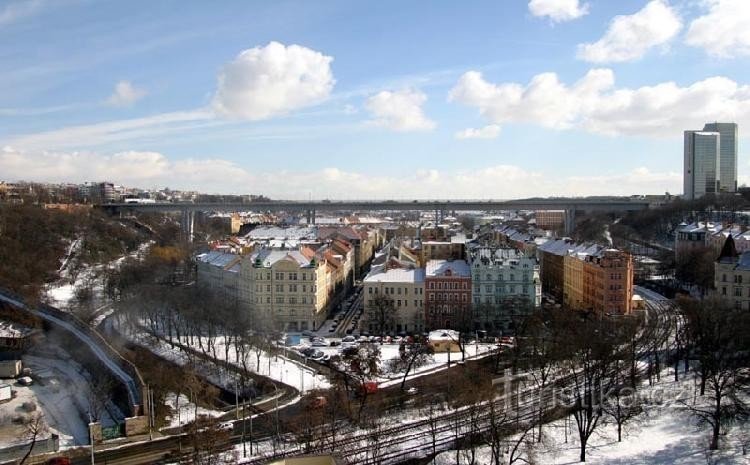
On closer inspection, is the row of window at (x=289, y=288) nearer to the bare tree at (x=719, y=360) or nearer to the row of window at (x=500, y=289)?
the row of window at (x=500, y=289)

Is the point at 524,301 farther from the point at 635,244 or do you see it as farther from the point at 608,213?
the point at 608,213

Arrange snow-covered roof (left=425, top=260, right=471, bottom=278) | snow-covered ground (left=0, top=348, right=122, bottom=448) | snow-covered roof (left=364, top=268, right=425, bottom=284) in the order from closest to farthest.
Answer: snow-covered ground (left=0, top=348, right=122, bottom=448)
snow-covered roof (left=364, top=268, right=425, bottom=284)
snow-covered roof (left=425, top=260, right=471, bottom=278)

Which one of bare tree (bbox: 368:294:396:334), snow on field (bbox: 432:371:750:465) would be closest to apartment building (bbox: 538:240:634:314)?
bare tree (bbox: 368:294:396:334)

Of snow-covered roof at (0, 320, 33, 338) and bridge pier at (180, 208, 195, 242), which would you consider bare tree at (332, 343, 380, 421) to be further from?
bridge pier at (180, 208, 195, 242)

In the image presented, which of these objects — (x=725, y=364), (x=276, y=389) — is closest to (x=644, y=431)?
(x=725, y=364)

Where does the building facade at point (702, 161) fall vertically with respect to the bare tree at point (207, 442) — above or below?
above

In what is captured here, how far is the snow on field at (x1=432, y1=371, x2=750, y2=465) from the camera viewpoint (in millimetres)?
22172

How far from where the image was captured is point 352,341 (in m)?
40.2

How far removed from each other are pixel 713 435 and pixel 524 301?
19.7 metres

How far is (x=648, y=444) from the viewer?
76.7ft

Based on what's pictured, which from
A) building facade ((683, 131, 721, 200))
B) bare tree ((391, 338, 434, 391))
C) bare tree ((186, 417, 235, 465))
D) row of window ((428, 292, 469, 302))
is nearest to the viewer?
bare tree ((186, 417, 235, 465))

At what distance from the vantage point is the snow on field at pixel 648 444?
22.2 metres

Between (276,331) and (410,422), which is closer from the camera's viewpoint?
(410,422)

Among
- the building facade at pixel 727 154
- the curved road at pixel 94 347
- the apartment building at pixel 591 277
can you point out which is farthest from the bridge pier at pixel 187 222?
the building facade at pixel 727 154
